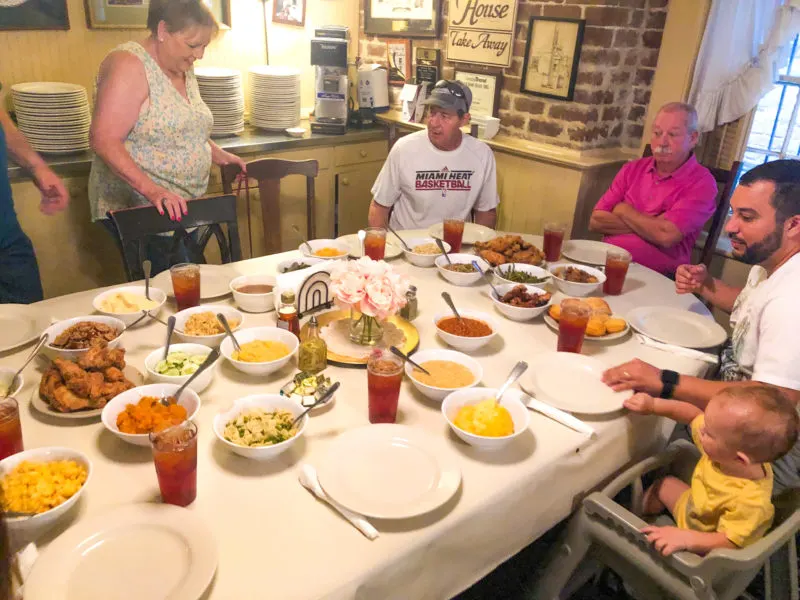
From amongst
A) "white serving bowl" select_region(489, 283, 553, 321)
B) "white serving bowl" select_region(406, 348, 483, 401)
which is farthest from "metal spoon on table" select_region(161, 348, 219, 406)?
"white serving bowl" select_region(489, 283, 553, 321)

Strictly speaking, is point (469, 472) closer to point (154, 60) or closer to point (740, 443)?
point (740, 443)

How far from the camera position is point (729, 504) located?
136cm

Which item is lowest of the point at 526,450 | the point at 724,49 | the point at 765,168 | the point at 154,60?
the point at 526,450

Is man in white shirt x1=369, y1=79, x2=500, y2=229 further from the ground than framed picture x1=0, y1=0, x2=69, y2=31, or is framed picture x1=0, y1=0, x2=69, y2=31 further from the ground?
framed picture x1=0, y1=0, x2=69, y2=31

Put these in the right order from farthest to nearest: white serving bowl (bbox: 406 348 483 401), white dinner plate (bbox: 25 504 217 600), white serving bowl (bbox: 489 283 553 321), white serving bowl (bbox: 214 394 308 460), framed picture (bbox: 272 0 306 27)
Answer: framed picture (bbox: 272 0 306 27) < white serving bowl (bbox: 489 283 553 321) < white serving bowl (bbox: 406 348 483 401) < white serving bowl (bbox: 214 394 308 460) < white dinner plate (bbox: 25 504 217 600)

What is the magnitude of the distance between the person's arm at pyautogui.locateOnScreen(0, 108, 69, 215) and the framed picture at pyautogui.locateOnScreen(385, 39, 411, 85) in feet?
8.13

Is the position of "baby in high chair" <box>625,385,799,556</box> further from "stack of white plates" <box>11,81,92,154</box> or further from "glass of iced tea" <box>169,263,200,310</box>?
"stack of white plates" <box>11,81,92,154</box>

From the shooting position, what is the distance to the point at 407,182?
296 centimetres

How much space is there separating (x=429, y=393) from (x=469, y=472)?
0.82ft

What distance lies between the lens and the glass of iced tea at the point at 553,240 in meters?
2.35

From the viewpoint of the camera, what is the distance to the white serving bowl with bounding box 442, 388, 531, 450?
126 centimetres

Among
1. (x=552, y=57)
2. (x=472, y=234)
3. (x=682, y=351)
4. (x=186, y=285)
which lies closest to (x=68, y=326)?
(x=186, y=285)

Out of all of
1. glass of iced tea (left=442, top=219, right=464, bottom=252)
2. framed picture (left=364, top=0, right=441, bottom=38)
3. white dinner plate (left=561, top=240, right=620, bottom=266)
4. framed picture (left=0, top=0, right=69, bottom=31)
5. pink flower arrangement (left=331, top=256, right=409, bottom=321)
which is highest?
framed picture (left=364, top=0, right=441, bottom=38)

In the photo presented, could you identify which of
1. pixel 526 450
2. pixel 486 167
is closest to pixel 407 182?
pixel 486 167
